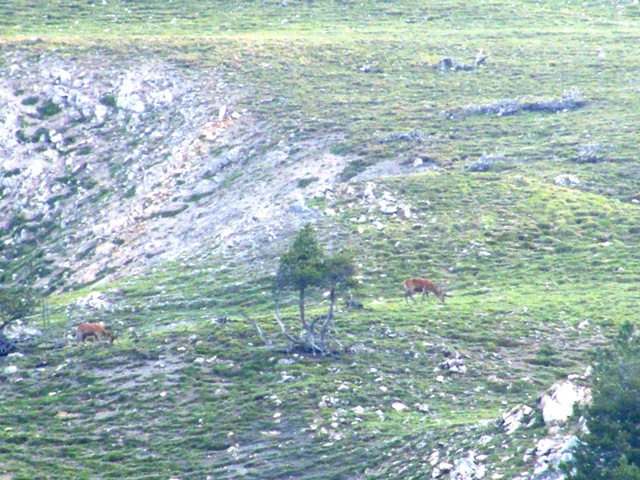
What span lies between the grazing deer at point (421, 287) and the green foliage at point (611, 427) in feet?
60.7

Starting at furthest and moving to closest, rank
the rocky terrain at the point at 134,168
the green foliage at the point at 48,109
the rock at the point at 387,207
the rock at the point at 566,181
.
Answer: the green foliage at the point at 48,109
the rock at the point at 566,181
the rocky terrain at the point at 134,168
the rock at the point at 387,207

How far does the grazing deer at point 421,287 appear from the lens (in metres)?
39.3

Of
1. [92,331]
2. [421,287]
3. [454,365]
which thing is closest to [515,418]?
[454,365]

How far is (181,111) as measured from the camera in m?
→ 66.5

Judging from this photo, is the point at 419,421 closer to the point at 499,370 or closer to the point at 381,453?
the point at 381,453

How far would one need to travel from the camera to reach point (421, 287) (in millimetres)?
39500

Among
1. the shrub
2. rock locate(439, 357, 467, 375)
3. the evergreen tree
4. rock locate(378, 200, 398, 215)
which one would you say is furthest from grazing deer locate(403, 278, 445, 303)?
the shrub

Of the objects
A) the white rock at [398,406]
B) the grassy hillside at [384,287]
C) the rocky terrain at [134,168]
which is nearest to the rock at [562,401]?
the grassy hillside at [384,287]

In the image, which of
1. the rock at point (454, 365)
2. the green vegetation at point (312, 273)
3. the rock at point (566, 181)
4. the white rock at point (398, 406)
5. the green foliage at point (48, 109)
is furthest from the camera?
the green foliage at point (48, 109)

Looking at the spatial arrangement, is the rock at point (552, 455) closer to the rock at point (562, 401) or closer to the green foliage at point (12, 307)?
the rock at point (562, 401)

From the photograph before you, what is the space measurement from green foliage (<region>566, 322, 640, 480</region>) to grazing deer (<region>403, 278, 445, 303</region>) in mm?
18505

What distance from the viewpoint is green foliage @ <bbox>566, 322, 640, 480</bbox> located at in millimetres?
18859

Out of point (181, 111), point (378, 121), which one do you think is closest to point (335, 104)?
point (378, 121)

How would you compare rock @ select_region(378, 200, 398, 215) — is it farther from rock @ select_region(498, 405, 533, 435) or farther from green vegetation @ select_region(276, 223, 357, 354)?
rock @ select_region(498, 405, 533, 435)
